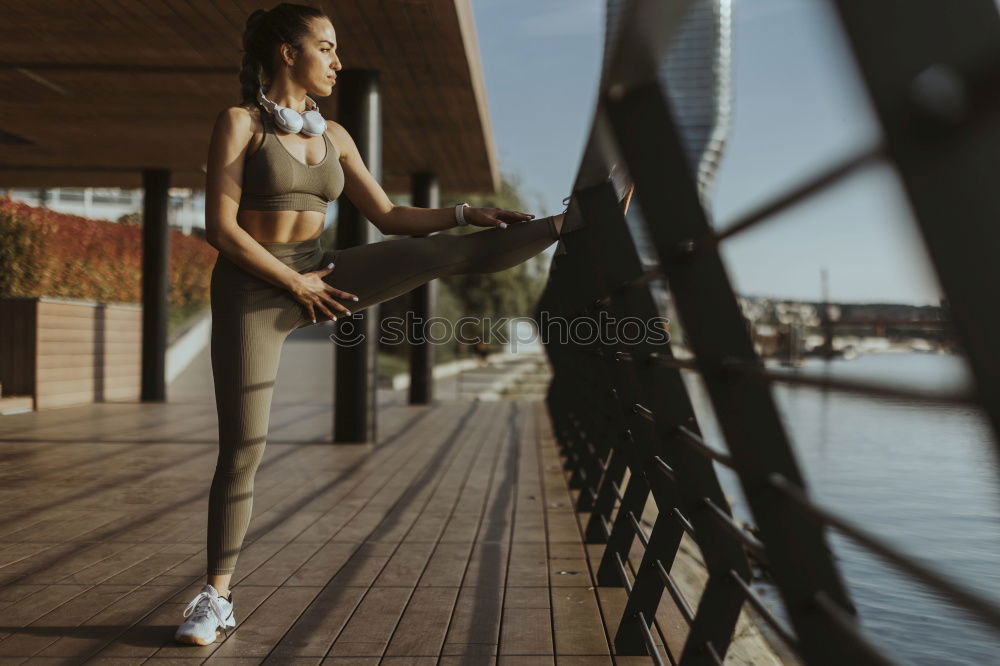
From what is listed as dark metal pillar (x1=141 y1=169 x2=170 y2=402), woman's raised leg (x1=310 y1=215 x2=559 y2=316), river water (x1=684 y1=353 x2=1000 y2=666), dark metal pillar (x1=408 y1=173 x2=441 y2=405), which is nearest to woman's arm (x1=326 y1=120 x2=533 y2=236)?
woman's raised leg (x1=310 y1=215 x2=559 y2=316)

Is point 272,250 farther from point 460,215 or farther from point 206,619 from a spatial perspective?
point 206,619

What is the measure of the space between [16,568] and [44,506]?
4.13 feet

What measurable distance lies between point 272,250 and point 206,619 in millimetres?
824

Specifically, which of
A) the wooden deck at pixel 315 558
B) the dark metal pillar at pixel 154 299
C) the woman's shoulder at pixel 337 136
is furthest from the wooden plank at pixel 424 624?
the dark metal pillar at pixel 154 299

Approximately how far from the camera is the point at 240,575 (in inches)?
117

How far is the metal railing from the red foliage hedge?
25.0 ft

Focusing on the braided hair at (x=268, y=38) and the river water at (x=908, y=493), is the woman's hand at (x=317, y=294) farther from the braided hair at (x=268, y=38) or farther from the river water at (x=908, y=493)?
the river water at (x=908, y=493)

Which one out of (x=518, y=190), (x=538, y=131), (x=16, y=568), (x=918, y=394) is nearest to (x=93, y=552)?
(x=16, y=568)

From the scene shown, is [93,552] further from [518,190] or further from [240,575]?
[518,190]

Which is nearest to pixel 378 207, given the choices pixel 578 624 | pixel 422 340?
pixel 578 624

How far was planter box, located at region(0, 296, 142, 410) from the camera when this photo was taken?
9.05 metres

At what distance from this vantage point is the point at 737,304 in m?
1.31

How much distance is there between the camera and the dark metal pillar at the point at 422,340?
11.2 metres

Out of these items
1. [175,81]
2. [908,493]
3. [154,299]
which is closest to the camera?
[175,81]
